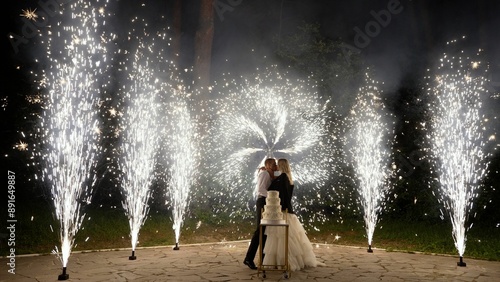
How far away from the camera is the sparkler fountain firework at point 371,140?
17.4m

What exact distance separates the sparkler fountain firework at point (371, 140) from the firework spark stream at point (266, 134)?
1.28 meters

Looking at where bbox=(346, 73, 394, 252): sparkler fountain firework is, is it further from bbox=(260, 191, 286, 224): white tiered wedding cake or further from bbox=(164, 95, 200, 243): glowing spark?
bbox=(260, 191, 286, 224): white tiered wedding cake

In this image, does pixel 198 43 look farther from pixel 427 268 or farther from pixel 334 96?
pixel 427 268

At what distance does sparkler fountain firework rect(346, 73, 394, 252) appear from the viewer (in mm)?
17436

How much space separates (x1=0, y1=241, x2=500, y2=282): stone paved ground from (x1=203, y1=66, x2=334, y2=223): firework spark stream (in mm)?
6100

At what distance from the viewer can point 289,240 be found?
859cm

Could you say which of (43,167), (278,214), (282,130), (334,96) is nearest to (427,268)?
(278,214)

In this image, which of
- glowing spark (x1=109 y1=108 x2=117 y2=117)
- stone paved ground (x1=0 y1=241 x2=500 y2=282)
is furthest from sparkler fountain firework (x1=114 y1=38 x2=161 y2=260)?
stone paved ground (x1=0 y1=241 x2=500 y2=282)

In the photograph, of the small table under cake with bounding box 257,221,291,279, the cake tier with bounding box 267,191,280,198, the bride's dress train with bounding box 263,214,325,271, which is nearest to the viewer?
the small table under cake with bounding box 257,221,291,279

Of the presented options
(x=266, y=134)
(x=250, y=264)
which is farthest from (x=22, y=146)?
(x=250, y=264)

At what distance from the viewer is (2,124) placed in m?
18.9

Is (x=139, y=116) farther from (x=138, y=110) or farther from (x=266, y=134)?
(x=266, y=134)

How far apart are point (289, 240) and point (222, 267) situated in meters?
1.53

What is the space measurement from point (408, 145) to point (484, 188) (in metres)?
3.66
